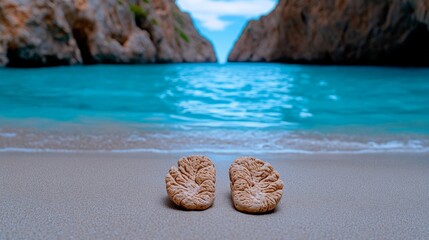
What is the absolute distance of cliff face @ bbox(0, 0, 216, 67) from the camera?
15.5 meters

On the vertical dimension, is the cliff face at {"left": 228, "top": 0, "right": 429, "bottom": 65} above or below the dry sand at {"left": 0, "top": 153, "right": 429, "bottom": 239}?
above

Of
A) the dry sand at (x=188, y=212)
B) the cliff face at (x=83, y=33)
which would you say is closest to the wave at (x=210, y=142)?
the dry sand at (x=188, y=212)

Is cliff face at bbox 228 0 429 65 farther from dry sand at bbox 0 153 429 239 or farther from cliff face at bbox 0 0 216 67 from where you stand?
dry sand at bbox 0 153 429 239

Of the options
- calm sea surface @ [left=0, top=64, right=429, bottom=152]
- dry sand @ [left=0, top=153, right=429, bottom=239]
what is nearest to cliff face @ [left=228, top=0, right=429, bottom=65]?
calm sea surface @ [left=0, top=64, right=429, bottom=152]

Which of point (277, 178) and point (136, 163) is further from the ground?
point (277, 178)

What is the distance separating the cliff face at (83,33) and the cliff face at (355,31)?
1078 cm

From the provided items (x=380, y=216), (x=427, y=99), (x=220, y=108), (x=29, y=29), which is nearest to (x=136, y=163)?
(x=380, y=216)

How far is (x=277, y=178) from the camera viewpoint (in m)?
1.91

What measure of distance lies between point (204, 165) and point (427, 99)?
7.31 metres

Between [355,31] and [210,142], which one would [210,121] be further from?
[355,31]

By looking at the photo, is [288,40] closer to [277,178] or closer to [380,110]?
[380,110]

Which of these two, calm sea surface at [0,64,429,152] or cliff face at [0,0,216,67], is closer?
calm sea surface at [0,64,429,152]

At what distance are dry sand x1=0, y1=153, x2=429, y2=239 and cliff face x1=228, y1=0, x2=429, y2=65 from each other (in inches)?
576

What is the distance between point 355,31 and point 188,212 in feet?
82.1
